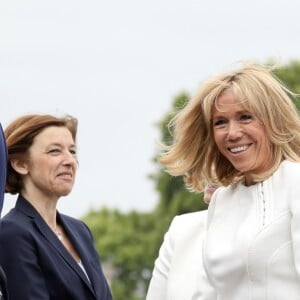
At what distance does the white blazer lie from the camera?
8752 millimetres

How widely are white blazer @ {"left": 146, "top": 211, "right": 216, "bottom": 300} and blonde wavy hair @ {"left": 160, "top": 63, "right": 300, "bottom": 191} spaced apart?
1.03 metres

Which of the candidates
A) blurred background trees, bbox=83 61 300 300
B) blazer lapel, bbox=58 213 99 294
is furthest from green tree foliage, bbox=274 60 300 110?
blazer lapel, bbox=58 213 99 294

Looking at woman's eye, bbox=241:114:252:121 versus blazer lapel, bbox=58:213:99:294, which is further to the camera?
blazer lapel, bbox=58:213:99:294

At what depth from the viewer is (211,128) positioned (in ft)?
24.7

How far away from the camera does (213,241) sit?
7395 mm

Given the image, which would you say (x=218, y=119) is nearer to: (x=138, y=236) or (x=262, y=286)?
(x=262, y=286)

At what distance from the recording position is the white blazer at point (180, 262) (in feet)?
28.7

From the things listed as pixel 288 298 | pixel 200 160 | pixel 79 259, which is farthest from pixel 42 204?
pixel 288 298

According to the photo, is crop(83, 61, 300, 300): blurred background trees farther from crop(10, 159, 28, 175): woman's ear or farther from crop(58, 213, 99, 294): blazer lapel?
crop(10, 159, 28, 175): woman's ear

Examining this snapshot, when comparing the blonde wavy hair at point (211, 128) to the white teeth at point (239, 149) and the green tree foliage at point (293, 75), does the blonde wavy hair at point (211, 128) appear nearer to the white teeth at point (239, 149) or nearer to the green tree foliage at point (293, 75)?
the white teeth at point (239, 149)

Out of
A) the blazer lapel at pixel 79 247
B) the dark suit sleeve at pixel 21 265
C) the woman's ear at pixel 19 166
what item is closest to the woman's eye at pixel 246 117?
the dark suit sleeve at pixel 21 265

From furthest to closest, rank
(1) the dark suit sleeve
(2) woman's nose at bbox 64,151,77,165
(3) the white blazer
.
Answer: (2) woman's nose at bbox 64,151,77,165
(3) the white blazer
(1) the dark suit sleeve

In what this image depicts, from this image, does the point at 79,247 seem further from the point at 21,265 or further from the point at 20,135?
the point at 20,135

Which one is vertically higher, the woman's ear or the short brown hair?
the short brown hair
